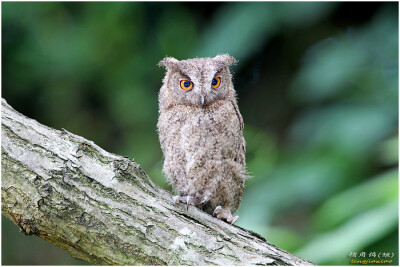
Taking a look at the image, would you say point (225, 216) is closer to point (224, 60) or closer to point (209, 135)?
point (209, 135)

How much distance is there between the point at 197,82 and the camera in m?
2.50

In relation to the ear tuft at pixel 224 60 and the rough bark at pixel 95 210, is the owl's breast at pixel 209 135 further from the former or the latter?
the rough bark at pixel 95 210

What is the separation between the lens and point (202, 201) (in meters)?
2.50

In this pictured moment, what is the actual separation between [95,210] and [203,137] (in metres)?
0.81

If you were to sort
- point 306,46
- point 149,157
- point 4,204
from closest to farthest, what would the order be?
point 4,204 < point 149,157 < point 306,46

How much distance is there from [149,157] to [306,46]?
1807 millimetres

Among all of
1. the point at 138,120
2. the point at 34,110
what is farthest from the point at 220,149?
the point at 34,110

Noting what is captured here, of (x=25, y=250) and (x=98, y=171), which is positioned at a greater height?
(x=25, y=250)

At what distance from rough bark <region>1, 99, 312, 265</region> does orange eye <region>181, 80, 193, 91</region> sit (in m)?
0.74

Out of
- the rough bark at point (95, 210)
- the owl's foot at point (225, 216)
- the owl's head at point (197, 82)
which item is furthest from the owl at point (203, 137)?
the rough bark at point (95, 210)

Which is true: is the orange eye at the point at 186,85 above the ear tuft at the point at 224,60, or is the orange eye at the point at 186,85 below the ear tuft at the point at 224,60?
below

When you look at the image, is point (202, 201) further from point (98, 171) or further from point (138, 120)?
point (138, 120)

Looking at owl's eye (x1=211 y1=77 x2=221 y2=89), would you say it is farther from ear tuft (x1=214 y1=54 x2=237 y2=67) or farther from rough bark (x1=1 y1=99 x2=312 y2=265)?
rough bark (x1=1 y1=99 x2=312 y2=265)

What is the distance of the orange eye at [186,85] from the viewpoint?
2.54m
